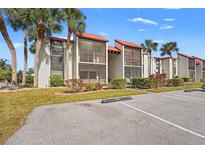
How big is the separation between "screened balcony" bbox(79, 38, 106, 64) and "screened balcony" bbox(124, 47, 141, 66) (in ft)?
13.3

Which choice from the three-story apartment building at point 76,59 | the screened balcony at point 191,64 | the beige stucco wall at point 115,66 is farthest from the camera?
the screened balcony at point 191,64

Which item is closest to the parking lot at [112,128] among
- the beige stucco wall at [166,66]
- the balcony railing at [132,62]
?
the balcony railing at [132,62]

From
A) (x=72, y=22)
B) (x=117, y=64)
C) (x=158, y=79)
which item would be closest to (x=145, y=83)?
(x=158, y=79)

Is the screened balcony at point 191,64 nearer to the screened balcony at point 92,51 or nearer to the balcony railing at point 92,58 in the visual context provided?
the screened balcony at point 92,51

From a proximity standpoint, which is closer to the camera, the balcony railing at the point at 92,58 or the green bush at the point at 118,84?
the green bush at the point at 118,84

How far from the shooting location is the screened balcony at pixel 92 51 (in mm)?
22845

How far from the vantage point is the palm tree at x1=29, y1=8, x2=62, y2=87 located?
17.9 metres

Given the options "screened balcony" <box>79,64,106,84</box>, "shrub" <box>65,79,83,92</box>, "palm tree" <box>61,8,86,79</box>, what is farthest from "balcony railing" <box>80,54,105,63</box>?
"shrub" <box>65,79,83,92</box>

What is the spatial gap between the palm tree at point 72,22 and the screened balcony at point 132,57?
881 cm

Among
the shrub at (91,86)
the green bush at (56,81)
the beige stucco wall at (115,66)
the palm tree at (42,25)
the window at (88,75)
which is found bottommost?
the shrub at (91,86)

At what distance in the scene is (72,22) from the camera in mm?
19547
